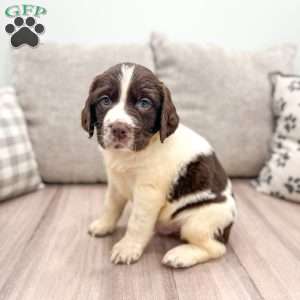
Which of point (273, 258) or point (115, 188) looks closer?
point (273, 258)

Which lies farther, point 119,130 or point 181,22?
point 181,22

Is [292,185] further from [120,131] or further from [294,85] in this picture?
[120,131]

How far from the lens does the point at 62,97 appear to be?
2.42m

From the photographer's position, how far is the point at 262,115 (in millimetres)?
2578

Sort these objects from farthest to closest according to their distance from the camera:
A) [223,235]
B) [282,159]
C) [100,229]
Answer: [282,159] < [100,229] < [223,235]

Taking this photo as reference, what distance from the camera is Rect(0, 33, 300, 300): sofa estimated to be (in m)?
1.67

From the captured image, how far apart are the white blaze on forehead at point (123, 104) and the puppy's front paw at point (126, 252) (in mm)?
504

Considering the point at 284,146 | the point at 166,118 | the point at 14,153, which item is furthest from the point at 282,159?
the point at 14,153

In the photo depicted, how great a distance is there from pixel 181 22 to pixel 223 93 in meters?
0.49

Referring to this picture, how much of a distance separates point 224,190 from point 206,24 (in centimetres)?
116

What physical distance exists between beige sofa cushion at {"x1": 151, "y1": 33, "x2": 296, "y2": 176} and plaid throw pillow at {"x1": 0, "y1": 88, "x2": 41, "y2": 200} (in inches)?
34.6

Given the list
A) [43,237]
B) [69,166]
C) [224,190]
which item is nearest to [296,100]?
[224,190]

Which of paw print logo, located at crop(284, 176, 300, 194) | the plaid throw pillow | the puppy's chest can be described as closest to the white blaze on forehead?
the puppy's chest

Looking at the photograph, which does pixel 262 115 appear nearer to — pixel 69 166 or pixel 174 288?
pixel 69 166
